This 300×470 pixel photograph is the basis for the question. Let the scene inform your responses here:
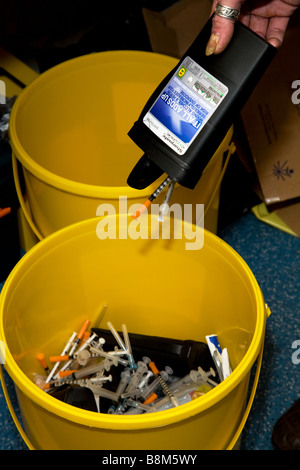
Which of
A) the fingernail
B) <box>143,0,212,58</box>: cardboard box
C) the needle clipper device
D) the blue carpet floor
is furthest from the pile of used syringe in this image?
<box>143,0,212,58</box>: cardboard box

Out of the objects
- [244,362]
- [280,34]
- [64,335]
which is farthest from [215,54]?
[64,335]

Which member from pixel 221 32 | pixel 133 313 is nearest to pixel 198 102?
pixel 221 32

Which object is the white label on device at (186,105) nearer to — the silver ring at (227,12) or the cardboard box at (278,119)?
the silver ring at (227,12)

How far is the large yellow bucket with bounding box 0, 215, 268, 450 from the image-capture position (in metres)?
0.78

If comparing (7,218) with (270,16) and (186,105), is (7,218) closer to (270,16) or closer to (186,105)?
(186,105)

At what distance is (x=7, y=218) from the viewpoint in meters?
1.34

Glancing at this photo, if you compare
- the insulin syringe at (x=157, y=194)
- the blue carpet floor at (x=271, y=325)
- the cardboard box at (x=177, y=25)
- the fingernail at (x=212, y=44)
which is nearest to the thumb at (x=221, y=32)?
the fingernail at (x=212, y=44)

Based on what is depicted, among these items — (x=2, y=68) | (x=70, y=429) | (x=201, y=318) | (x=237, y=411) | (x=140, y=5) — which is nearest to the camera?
(x=70, y=429)

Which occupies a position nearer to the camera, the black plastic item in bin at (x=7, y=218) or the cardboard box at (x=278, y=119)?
the black plastic item in bin at (x=7, y=218)

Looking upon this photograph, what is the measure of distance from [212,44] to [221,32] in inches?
0.9

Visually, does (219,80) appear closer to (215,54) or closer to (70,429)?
(215,54)

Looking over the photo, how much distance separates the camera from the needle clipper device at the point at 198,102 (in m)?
0.88

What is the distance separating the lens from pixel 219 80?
89 centimetres

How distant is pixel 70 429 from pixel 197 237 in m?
0.39
